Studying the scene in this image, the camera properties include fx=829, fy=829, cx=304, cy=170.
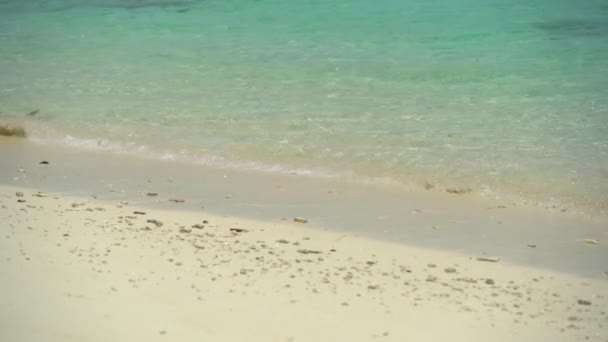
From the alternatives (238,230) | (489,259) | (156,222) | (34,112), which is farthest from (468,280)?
(34,112)

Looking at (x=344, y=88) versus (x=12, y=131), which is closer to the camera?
(x=12, y=131)

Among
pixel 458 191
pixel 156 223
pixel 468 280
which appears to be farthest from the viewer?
pixel 458 191

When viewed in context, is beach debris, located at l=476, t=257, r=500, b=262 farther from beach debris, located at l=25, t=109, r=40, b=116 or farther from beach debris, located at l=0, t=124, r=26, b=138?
beach debris, located at l=25, t=109, r=40, b=116

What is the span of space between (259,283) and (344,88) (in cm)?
531

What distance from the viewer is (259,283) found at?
12.9ft

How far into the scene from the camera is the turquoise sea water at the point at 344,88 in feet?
21.3

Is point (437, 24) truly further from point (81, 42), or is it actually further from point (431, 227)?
point (431, 227)

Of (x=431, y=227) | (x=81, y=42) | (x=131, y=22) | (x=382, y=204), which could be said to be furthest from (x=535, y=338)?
(x=131, y=22)

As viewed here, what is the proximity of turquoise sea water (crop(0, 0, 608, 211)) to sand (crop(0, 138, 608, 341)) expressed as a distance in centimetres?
141

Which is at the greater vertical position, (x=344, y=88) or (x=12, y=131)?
(x=344, y=88)

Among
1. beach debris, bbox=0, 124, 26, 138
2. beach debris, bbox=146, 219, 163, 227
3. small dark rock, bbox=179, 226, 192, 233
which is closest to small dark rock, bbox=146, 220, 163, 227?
beach debris, bbox=146, 219, 163, 227

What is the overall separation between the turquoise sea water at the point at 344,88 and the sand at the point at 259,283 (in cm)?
141

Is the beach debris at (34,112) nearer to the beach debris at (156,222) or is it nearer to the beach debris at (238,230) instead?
the beach debris at (156,222)

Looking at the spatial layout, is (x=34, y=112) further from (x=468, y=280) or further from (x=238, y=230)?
(x=468, y=280)
